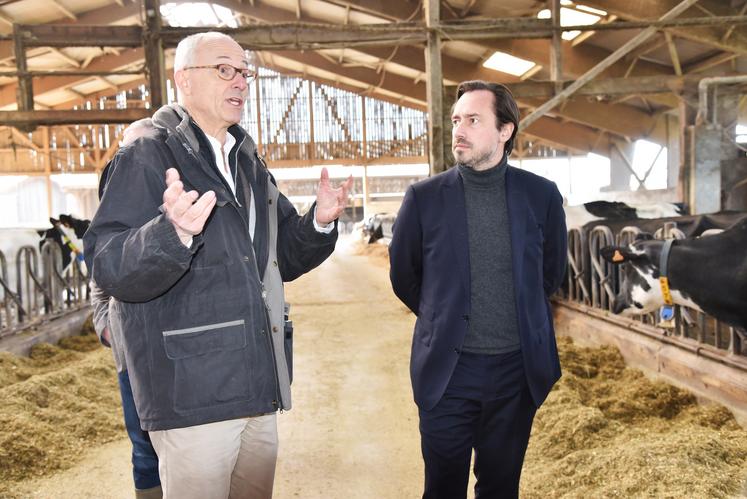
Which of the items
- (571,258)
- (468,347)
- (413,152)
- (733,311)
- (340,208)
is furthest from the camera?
(413,152)

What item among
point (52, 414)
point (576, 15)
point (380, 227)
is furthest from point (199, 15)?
point (52, 414)

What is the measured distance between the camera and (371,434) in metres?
3.87

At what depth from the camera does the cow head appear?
3.64 m

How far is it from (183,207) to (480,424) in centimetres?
131

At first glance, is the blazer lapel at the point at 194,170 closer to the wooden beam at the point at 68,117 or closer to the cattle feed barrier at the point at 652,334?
the cattle feed barrier at the point at 652,334

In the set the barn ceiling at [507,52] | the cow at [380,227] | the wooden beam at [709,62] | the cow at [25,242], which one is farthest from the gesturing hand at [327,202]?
the cow at [380,227]

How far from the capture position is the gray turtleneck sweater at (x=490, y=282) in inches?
82.7

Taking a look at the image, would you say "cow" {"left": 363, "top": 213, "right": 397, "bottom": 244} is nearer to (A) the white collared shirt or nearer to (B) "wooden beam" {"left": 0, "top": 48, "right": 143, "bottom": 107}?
(B) "wooden beam" {"left": 0, "top": 48, "right": 143, "bottom": 107}

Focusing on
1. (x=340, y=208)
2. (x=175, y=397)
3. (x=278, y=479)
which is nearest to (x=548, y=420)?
(x=278, y=479)

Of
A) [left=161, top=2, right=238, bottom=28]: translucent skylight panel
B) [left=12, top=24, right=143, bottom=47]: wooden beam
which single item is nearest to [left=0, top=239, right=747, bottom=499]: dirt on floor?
[left=12, top=24, right=143, bottom=47]: wooden beam

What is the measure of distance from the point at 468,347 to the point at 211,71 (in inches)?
47.5

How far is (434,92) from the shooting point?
23.4 feet

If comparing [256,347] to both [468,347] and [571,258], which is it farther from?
[571,258]

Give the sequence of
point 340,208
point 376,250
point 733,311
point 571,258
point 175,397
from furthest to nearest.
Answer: point 376,250, point 571,258, point 733,311, point 340,208, point 175,397
